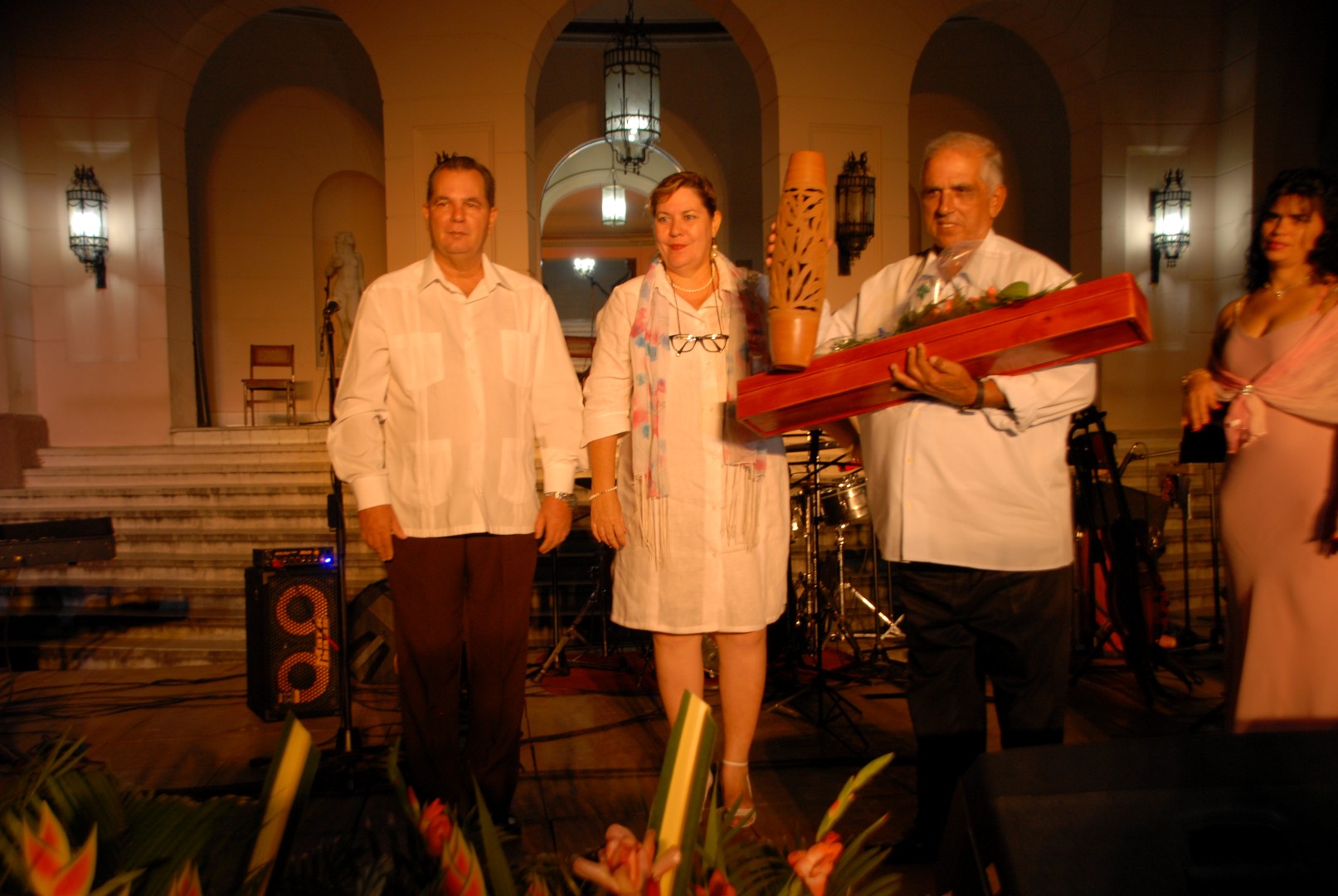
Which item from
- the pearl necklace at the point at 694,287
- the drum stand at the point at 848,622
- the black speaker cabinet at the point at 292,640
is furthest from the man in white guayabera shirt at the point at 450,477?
the drum stand at the point at 848,622

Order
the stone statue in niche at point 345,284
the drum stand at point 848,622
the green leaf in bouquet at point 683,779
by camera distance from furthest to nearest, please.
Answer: the stone statue in niche at point 345,284 < the drum stand at point 848,622 < the green leaf in bouquet at point 683,779

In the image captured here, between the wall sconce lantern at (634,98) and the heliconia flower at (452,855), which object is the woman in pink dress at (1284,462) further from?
the wall sconce lantern at (634,98)

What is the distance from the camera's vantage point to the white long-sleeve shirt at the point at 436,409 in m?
2.24

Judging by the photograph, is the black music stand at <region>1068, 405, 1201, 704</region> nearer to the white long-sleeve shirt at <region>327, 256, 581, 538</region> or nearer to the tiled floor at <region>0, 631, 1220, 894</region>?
the tiled floor at <region>0, 631, 1220, 894</region>

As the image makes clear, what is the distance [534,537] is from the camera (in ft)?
7.77

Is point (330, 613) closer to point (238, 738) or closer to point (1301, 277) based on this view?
point (238, 738)

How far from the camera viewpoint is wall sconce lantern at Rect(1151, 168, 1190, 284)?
7992 millimetres

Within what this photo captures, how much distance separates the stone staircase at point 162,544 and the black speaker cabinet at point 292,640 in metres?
1.36

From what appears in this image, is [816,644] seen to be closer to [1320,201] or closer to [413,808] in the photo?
[1320,201]

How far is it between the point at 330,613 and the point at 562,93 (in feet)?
30.9

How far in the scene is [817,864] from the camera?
1.99 feet

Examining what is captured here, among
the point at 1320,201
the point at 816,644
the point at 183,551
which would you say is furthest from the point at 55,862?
the point at 183,551

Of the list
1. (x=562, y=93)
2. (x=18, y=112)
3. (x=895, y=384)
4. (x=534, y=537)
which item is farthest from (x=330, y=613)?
(x=562, y=93)

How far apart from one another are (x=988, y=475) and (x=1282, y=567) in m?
0.89
